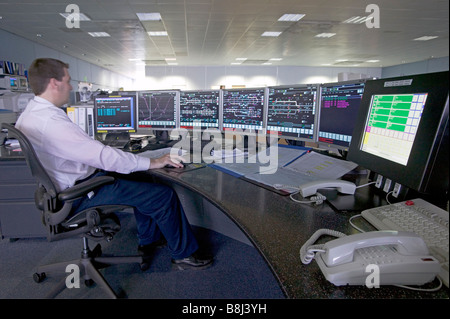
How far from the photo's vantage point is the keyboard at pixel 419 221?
581mm

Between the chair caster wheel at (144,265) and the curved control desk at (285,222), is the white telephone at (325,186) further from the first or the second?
the chair caster wheel at (144,265)

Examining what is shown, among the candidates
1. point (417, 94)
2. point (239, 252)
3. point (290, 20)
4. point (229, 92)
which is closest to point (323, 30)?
point (290, 20)

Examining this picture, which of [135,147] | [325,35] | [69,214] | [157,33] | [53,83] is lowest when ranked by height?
[69,214]

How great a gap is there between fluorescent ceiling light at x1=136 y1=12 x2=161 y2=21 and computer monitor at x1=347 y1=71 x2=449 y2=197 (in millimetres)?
5741

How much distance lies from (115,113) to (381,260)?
7.96 feet

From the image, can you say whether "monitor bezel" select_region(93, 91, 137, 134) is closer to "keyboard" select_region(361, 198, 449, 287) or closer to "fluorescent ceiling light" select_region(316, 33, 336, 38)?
"keyboard" select_region(361, 198, 449, 287)

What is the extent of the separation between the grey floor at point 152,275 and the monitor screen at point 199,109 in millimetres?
997

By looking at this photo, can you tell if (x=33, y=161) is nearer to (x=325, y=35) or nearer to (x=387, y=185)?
(x=387, y=185)

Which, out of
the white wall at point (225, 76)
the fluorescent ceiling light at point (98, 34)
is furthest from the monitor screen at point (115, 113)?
the white wall at point (225, 76)

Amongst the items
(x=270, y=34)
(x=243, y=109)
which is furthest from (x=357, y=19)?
(x=243, y=109)

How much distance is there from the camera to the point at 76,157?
1.42m

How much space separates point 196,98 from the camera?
2359 millimetres

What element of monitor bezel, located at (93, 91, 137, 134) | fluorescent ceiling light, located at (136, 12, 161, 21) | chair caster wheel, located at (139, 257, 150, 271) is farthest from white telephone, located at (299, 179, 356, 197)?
fluorescent ceiling light, located at (136, 12, 161, 21)

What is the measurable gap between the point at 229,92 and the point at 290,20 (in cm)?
474
